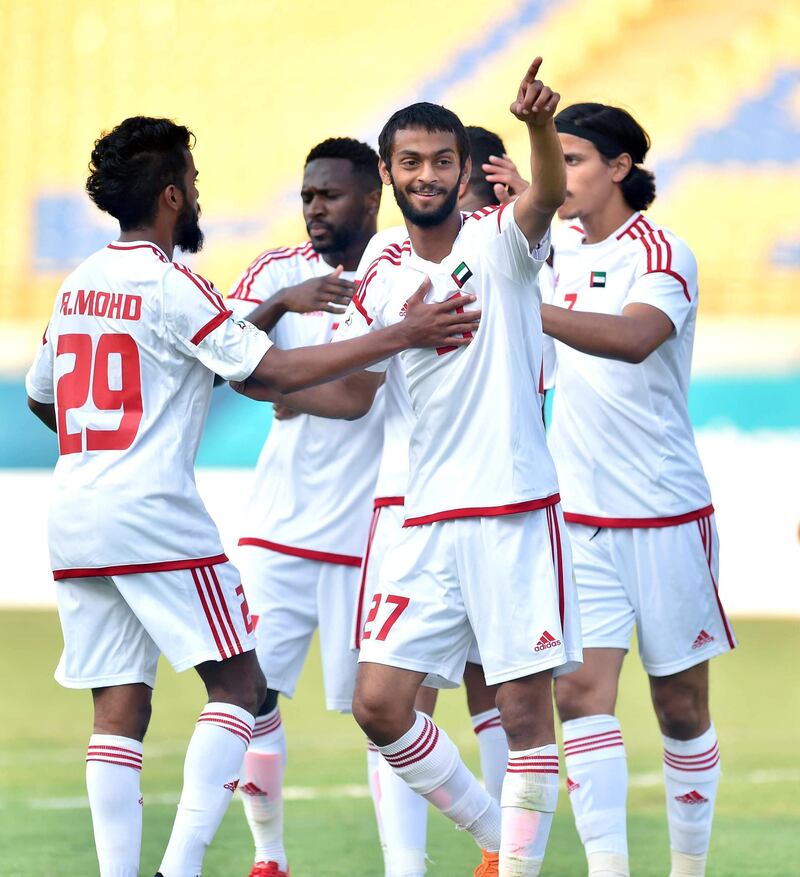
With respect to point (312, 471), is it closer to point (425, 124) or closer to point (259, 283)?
point (259, 283)

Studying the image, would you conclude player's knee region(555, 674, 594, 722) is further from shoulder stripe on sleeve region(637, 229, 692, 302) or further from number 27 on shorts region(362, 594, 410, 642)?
shoulder stripe on sleeve region(637, 229, 692, 302)

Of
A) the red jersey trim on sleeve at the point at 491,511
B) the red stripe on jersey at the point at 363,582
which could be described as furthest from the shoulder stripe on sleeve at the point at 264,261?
the red jersey trim on sleeve at the point at 491,511

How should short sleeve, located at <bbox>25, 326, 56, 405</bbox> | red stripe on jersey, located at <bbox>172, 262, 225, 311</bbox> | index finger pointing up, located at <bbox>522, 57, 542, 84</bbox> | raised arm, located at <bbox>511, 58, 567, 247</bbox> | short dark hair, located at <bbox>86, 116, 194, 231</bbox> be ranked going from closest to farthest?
1. index finger pointing up, located at <bbox>522, 57, 542, 84</bbox>
2. raised arm, located at <bbox>511, 58, 567, 247</bbox>
3. red stripe on jersey, located at <bbox>172, 262, 225, 311</bbox>
4. short dark hair, located at <bbox>86, 116, 194, 231</bbox>
5. short sleeve, located at <bbox>25, 326, 56, 405</bbox>

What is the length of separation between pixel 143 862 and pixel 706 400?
12526 mm

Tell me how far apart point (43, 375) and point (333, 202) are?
133 centimetres

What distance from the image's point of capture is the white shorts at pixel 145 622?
4.19 m

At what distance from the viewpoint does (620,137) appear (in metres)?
5.03

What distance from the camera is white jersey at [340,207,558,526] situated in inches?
160

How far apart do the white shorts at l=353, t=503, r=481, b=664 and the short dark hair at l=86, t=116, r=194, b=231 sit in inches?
46.6

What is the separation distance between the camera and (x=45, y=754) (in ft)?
24.6

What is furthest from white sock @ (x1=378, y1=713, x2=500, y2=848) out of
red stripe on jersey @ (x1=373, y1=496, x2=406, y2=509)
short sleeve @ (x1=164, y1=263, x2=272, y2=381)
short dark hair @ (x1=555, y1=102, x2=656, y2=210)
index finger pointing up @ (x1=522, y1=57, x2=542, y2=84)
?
short dark hair @ (x1=555, y1=102, x2=656, y2=210)

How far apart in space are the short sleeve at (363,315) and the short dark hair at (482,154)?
93 centimetres

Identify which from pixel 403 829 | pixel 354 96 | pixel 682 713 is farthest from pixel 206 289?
pixel 354 96

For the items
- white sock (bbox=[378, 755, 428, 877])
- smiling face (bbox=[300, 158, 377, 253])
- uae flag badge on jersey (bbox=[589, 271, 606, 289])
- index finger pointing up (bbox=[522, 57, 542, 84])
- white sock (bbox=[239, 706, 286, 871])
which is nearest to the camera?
index finger pointing up (bbox=[522, 57, 542, 84])
